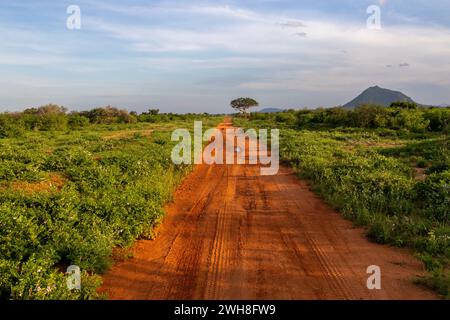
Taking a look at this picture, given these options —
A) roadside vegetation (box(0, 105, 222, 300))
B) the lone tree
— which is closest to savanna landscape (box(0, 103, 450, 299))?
roadside vegetation (box(0, 105, 222, 300))

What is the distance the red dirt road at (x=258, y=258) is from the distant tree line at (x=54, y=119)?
63.7 ft

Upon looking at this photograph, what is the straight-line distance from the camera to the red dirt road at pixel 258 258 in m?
4.67

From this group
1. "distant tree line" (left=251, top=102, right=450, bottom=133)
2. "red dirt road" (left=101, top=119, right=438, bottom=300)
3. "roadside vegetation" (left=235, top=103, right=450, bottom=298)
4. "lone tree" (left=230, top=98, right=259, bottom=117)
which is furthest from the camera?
"lone tree" (left=230, top=98, right=259, bottom=117)

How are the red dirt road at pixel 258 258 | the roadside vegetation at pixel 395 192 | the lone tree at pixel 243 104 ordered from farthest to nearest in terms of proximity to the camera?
the lone tree at pixel 243 104 < the roadside vegetation at pixel 395 192 < the red dirt road at pixel 258 258

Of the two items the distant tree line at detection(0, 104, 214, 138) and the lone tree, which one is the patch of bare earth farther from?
the lone tree

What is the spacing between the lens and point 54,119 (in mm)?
29203

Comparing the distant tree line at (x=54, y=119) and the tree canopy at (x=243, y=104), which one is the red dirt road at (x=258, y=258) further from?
the tree canopy at (x=243, y=104)

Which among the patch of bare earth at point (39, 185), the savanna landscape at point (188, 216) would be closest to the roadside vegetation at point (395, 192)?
the savanna landscape at point (188, 216)

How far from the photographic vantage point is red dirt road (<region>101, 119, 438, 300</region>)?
4.67m

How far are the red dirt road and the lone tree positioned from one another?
66.9 meters

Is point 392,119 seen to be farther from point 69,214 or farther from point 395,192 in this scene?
point 69,214

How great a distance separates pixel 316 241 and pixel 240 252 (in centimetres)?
125
